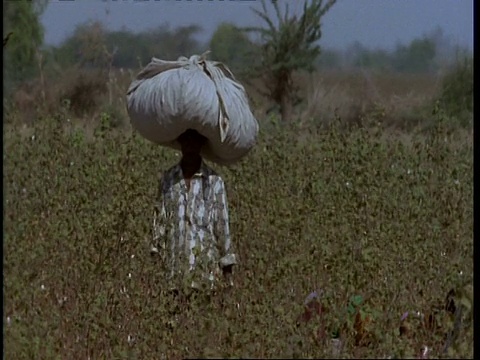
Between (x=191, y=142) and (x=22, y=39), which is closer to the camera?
(x=191, y=142)

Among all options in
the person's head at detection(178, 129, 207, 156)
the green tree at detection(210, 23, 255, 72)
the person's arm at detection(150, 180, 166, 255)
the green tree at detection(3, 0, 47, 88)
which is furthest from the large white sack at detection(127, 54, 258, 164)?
the green tree at detection(210, 23, 255, 72)

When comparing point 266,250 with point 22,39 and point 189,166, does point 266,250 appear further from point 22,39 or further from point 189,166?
point 22,39

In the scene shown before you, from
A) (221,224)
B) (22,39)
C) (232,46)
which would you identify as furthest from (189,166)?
(232,46)

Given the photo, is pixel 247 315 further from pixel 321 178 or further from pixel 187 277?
pixel 321 178

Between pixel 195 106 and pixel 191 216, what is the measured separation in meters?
0.36

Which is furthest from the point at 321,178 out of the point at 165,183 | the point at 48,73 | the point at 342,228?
the point at 48,73

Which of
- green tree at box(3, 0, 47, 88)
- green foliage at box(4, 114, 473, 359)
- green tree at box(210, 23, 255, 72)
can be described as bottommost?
green foliage at box(4, 114, 473, 359)

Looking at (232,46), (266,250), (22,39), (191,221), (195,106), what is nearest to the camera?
(195,106)

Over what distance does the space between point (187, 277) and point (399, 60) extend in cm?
937

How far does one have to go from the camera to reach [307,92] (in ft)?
39.3

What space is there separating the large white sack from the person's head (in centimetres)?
3

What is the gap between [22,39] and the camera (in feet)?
31.3

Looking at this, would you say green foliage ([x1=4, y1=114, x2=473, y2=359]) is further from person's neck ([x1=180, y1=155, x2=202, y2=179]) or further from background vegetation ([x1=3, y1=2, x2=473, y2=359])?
person's neck ([x1=180, y1=155, x2=202, y2=179])

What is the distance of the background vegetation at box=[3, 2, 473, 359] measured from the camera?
8.89 ft
